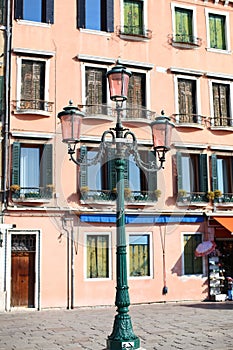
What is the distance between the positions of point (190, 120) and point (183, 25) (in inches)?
152

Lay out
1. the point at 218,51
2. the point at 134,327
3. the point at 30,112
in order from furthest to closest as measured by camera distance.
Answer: the point at 218,51, the point at 30,112, the point at 134,327

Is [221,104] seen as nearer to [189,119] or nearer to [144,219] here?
[189,119]

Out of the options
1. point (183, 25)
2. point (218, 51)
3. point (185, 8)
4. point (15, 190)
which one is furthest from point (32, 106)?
point (218, 51)

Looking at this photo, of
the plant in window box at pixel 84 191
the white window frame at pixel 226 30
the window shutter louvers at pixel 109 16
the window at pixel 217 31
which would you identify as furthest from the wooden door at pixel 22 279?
the window at pixel 217 31

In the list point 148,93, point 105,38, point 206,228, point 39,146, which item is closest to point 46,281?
point 39,146

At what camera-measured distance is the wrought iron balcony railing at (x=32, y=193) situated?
53.9ft

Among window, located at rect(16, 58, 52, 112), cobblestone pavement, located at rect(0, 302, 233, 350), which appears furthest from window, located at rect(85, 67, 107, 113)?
cobblestone pavement, located at rect(0, 302, 233, 350)

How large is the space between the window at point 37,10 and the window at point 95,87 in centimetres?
227

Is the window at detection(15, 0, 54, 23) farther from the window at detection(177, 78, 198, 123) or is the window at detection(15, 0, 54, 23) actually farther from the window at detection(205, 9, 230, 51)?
the window at detection(205, 9, 230, 51)

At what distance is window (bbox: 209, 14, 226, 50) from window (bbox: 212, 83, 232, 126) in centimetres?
166

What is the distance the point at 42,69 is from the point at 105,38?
2724 mm

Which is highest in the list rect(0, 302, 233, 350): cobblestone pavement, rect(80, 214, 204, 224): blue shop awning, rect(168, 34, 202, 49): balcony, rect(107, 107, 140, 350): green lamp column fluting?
rect(168, 34, 202, 49): balcony

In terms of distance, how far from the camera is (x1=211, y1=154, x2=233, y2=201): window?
19.2 m

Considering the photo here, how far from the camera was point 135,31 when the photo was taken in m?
19.1
